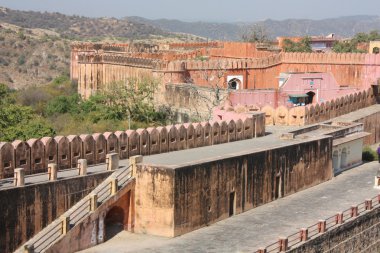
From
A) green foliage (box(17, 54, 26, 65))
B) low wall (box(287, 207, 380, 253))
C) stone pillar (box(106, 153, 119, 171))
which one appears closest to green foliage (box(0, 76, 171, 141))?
stone pillar (box(106, 153, 119, 171))

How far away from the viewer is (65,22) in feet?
436

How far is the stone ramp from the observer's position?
1816cm

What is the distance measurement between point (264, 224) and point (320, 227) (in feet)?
4.94

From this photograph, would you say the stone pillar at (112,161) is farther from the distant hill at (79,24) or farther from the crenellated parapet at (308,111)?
the distant hill at (79,24)

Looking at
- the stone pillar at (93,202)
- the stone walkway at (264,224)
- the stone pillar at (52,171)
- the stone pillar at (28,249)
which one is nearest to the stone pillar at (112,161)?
the stone pillar at (93,202)

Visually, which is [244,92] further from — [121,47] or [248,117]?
[121,47]

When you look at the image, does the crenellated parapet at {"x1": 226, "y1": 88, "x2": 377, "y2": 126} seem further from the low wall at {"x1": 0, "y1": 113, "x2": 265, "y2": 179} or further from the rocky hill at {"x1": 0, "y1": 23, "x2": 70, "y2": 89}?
the rocky hill at {"x1": 0, "y1": 23, "x2": 70, "y2": 89}

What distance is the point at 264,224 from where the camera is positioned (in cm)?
2202

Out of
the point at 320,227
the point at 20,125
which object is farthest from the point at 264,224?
the point at 20,125

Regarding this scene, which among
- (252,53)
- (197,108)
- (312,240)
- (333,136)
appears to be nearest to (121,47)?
(252,53)

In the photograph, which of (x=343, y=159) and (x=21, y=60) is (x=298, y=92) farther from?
(x=21, y=60)

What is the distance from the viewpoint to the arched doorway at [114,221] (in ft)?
67.8

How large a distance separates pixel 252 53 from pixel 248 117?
2226 centimetres

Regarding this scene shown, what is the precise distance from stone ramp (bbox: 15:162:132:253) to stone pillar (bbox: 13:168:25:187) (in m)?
1.25
